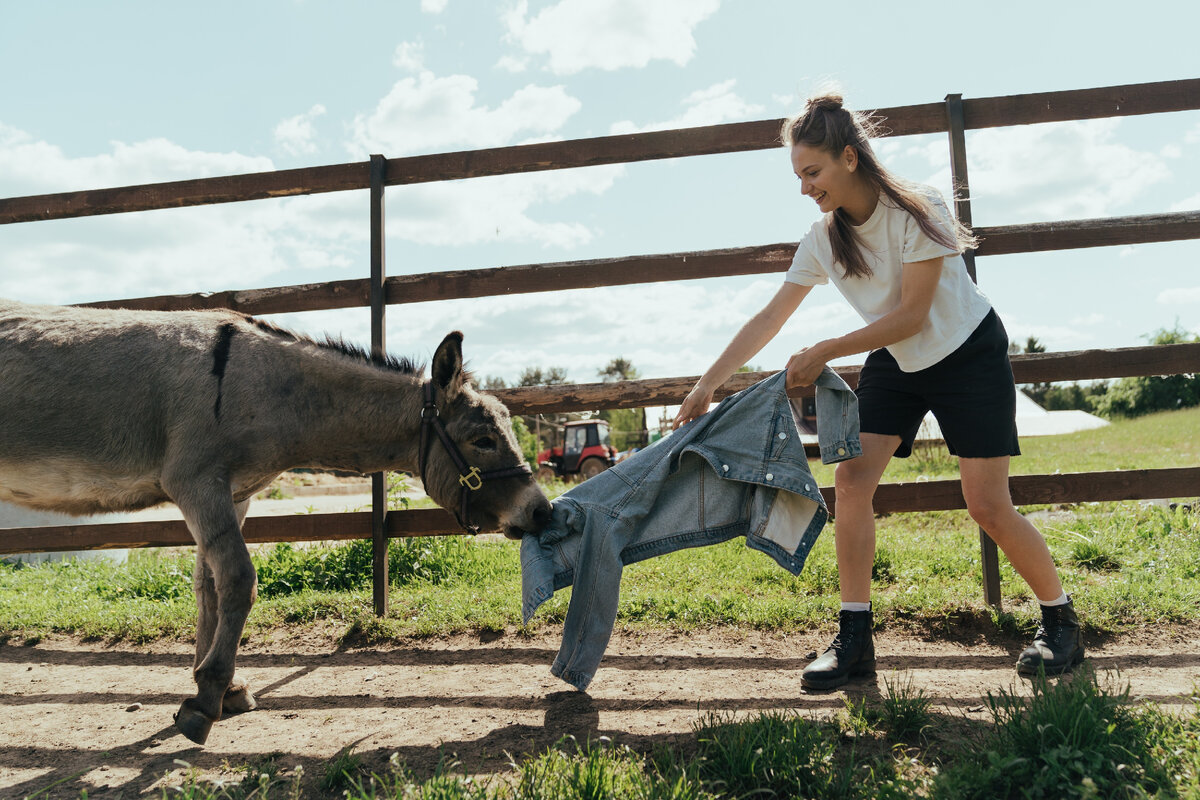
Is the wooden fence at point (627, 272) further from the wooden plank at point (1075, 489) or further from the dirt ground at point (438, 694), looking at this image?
the dirt ground at point (438, 694)

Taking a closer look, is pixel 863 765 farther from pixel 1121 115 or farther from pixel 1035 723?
pixel 1121 115

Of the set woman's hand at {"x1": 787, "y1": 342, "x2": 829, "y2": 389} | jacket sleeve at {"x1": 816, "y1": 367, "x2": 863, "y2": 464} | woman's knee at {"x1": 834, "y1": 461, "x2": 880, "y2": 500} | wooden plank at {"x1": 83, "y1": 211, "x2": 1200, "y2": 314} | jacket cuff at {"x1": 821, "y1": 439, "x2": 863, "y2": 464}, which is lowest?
woman's knee at {"x1": 834, "y1": 461, "x2": 880, "y2": 500}

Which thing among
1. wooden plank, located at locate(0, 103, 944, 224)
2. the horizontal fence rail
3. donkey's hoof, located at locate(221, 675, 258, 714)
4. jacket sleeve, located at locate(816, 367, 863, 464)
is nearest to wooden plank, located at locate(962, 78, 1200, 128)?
the horizontal fence rail

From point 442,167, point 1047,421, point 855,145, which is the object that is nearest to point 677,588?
point 855,145

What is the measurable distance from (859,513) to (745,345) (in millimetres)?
911

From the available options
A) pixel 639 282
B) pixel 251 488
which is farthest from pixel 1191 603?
pixel 251 488

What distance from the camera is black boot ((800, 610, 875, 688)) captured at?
10.4ft

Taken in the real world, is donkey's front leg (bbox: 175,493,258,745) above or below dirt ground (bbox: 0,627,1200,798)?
above

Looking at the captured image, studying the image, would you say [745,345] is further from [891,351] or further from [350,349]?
[350,349]

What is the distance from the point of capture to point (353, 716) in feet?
10.7

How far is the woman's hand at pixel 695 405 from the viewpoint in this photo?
3.35m

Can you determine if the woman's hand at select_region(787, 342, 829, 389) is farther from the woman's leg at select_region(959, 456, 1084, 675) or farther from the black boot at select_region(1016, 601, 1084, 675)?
the black boot at select_region(1016, 601, 1084, 675)

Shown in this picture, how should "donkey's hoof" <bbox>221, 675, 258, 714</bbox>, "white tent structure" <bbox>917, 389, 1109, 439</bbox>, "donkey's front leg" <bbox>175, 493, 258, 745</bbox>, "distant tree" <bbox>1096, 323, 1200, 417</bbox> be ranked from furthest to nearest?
"distant tree" <bbox>1096, 323, 1200, 417</bbox> < "white tent structure" <bbox>917, 389, 1109, 439</bbox> < "donkey's hoof" <bbox>221, 675, 258, 714</bbox> < "donkey's front leg" <bbox>175, 493, 258, 745</bbox>

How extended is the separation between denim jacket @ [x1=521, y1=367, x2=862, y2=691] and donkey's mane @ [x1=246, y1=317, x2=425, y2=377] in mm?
1148
